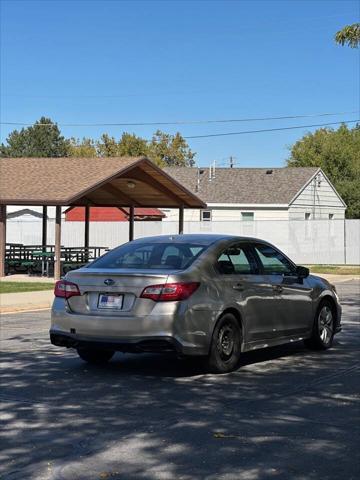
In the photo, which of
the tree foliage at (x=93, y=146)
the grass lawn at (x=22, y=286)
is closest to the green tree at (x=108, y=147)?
the tree foliage at (x=93, y=146)

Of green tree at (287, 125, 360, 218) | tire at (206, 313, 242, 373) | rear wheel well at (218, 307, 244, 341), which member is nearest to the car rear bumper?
tire at (206, 313, 242, 373)

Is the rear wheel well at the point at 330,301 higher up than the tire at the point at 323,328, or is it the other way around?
Answer: the rear wheel well at the point at 330,301

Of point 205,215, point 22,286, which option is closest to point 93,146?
point 205,215

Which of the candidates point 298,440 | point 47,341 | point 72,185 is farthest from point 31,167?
point 298,440

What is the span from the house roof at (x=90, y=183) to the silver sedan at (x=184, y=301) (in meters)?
15.2

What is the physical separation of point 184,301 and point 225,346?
889 millimetres

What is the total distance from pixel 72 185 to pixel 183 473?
2086cm

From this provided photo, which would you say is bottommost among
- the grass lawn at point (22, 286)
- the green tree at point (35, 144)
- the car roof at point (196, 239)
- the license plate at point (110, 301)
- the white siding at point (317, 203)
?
the grass lawn at point (22, 286)

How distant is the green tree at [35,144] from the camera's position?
308ft

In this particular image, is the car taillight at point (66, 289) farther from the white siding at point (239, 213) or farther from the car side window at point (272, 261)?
the white siding at point (239, 213)

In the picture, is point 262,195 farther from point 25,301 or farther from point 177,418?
point 177,418

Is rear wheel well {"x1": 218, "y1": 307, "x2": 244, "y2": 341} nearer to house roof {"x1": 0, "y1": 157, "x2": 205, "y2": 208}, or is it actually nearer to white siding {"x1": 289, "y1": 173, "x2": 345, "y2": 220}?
house roof {"x1": 0, "y1": 157, "x2": 205, "y2": 208}

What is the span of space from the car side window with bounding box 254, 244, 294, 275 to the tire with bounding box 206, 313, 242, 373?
1.08m

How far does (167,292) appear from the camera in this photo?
7.86 meters
